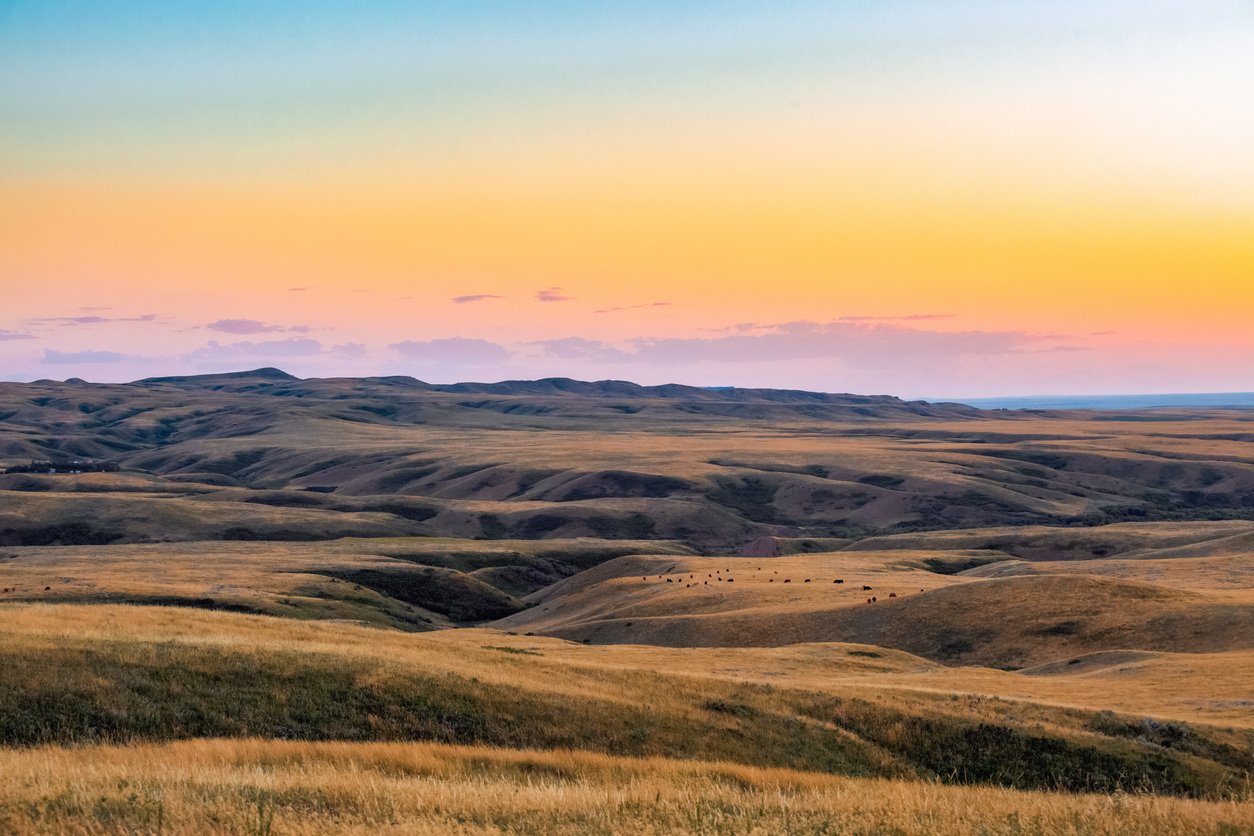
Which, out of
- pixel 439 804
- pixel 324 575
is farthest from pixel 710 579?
pixel 439 804

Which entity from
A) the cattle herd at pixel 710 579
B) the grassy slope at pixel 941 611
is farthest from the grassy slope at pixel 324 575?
the cattle herd at pixel 710 579

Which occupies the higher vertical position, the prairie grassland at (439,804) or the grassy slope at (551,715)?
the prairie grassland at (439,804)

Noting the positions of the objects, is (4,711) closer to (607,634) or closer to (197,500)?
(607,634)

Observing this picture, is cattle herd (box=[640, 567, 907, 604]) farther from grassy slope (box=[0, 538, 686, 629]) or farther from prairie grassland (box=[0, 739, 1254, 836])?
prairie grassland (box=[0, 739, 1254, 836])

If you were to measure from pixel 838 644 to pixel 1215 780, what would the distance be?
28.7 metres

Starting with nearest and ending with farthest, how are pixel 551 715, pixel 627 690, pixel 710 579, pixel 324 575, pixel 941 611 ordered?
1. pixel 551 715
2. pixel 627 690
3. pixel 941 611
4. pixel 710 579
5. pixel 324 575

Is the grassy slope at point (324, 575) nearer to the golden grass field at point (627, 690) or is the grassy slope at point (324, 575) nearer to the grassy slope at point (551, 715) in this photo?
the golden grass field at point (627, 690)

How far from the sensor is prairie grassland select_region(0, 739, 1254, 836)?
12781 millimetres

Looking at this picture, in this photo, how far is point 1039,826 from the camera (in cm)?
1450

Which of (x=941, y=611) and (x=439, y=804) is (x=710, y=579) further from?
(x=439, y=804)

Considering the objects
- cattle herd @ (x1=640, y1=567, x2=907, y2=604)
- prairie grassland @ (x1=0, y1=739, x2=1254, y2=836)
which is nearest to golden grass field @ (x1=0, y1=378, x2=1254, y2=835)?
prairie grassland @ (x1=0, y1=739, x2=1254, y2=836)

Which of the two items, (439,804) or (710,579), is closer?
(439,804)

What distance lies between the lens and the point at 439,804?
14.3 metres

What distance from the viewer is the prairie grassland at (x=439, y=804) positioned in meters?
12.8
